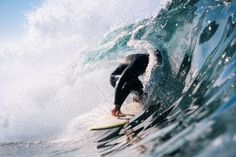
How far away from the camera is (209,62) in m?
5.56

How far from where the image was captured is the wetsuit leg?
24.1 feet

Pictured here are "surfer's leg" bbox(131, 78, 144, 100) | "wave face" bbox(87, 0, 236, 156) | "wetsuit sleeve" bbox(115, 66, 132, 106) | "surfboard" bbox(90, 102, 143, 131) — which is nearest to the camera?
"wave face" bbox(87, 0, 236, 156)

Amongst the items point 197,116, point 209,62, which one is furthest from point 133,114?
point 197,116

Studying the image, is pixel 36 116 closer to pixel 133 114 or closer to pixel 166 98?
pixel 133 114

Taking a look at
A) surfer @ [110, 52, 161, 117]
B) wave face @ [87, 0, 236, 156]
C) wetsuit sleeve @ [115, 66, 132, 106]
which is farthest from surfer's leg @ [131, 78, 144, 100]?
wave face @ [87, 0, 236, 156]

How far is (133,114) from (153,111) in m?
0.79

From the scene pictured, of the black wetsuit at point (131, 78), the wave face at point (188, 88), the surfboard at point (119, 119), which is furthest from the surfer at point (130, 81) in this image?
the wave face at point (188, 88)

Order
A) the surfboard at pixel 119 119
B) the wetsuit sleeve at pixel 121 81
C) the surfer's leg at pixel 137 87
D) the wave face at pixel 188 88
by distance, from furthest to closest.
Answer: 1. the surfer's leg at pixel 137 87
2. the wetsuit sleeve at pixel 121 81
3. the surfboard at pixel 119 119
4. the wave face at pixel 188 88

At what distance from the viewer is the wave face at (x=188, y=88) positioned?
316 cm

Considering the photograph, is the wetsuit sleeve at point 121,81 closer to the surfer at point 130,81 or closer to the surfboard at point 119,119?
the surfer at point 130,81

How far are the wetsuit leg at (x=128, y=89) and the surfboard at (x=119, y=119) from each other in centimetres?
29

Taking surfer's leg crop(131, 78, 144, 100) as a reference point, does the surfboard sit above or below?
below

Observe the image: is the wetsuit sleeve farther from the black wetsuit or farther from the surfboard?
the surfboard

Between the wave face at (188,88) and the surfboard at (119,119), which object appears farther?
the surfboard at (119,119)
